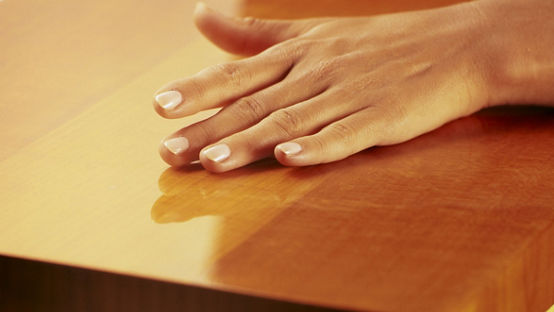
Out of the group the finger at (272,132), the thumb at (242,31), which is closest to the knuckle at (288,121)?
the finger at (272,132)

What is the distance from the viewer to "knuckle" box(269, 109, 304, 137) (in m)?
0.82

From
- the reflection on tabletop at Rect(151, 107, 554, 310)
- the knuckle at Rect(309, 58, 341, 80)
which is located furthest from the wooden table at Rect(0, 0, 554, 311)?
the knuckle at Rect(309, 58, 341, 80)

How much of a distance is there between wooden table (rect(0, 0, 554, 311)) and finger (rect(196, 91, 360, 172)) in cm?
1

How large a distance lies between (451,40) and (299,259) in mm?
397

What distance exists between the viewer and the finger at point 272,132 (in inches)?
30.8

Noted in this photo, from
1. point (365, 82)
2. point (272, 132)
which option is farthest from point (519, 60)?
point (272, 132)

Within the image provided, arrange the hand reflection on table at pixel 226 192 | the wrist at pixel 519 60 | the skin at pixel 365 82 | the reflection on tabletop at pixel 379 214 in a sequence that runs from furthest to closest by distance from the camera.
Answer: the wrist at pixel 519 60, the skin at pixel 365 82, the hand reflection on table at pixel 226 192, the reflection on tabletop at pixel 379 214

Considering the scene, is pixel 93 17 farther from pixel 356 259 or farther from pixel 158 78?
pixel 356 259

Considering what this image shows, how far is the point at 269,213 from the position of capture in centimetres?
70

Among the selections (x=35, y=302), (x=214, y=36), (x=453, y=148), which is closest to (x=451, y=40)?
(x=453, y=148)

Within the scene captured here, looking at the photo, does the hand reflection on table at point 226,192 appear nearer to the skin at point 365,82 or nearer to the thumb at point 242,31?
the skin at point 365,82

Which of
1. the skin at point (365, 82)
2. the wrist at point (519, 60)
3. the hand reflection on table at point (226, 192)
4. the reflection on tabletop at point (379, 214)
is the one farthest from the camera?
the wrist at point (519, 60)

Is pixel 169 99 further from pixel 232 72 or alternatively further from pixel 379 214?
pixel 379 214

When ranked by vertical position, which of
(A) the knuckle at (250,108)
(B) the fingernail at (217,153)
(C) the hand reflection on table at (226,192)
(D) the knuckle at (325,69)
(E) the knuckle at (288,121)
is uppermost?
(D) the knuckle at (325,69)
